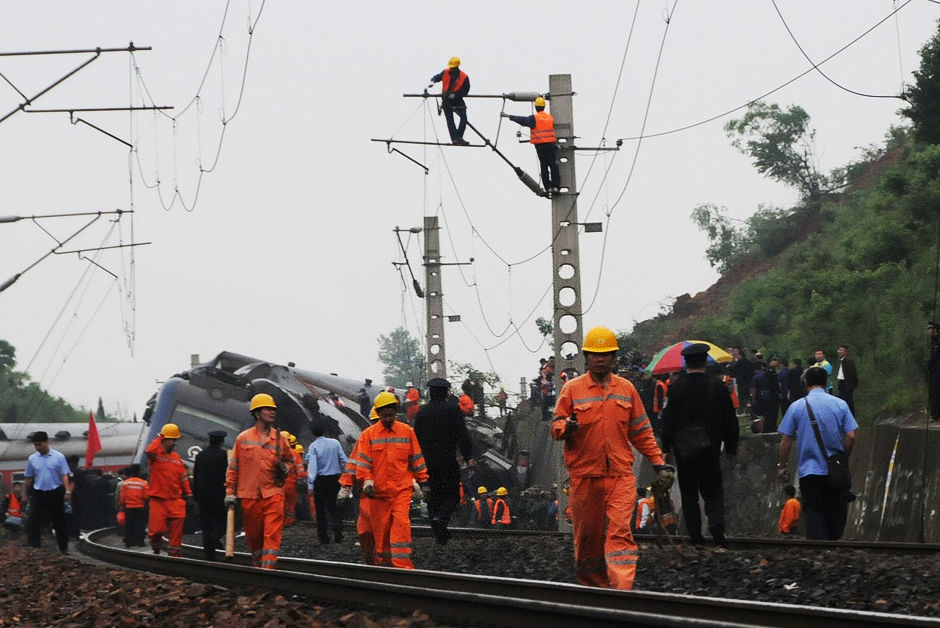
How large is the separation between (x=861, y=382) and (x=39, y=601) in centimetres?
1772

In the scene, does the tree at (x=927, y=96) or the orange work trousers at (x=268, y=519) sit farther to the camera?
the tree at (x=927, y=96)

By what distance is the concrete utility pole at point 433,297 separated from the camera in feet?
132

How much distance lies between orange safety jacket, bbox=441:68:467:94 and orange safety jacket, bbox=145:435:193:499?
866cm

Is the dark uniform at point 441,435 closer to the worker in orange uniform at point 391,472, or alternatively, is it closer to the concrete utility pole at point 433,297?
the worker in orange uniform at point 391,472

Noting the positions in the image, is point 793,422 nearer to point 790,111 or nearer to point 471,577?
point 471,577

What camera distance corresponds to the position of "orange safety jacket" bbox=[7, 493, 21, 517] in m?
28.7

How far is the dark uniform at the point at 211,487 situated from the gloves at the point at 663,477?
7.62m

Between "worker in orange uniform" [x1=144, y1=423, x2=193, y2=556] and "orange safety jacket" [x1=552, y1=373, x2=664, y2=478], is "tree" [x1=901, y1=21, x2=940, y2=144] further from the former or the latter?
"orange safety jacket" [x1=552, y1=373, x2=664, y2=478]

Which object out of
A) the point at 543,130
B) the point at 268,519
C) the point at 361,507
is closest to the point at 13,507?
the point at 543,130

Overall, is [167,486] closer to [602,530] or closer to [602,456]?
[602,530]

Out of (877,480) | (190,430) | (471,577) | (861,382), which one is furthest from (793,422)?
(190,430)

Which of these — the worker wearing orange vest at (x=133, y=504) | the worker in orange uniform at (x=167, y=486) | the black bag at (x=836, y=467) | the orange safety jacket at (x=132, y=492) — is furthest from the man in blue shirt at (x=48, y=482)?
the black bag at (x=836, y=467)

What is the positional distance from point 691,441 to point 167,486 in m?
8.19

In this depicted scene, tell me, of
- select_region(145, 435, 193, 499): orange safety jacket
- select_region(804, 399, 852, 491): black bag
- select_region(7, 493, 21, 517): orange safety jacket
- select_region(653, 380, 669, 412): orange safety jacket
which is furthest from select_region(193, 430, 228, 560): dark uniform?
select_region(7, 493, 21, 517): orange safety jacket
